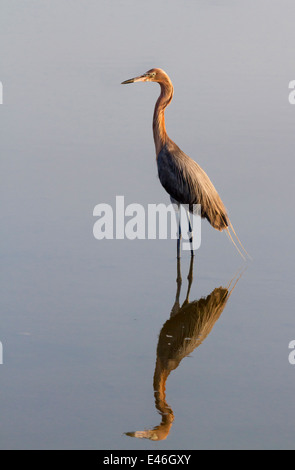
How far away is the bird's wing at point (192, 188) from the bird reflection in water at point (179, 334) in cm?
83

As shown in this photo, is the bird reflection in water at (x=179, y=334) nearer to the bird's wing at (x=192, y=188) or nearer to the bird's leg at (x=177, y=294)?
the bird's leg at (x=177, y=294)

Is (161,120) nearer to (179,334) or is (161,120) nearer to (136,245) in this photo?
(136,245)

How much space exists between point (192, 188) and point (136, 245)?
0.90 metres

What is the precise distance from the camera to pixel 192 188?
348 inches

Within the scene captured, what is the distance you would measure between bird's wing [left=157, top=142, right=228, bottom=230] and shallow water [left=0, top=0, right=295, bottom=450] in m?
0.33

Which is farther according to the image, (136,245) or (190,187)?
(190,187)

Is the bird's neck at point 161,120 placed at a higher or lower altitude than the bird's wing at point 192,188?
higher

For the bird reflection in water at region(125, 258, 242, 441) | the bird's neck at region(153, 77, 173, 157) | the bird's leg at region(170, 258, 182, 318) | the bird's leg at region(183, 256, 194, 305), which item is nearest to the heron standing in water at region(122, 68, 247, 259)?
the bird's neck at region(153, 77, 173, 157)

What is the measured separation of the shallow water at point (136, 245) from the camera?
17.5ft

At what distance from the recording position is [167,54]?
14664mm

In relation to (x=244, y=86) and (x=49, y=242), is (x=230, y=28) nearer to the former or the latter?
(x=244, y=86)

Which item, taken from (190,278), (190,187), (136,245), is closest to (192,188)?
(190,187)

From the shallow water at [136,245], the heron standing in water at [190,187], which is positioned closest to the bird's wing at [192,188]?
the heron standing in water at [190,187]

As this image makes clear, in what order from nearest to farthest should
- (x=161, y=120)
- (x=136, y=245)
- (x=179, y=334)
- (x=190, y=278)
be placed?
(x=179, y=334) → (x=190, y=278) → (x=136, y=245) → (x=161, y=120)
